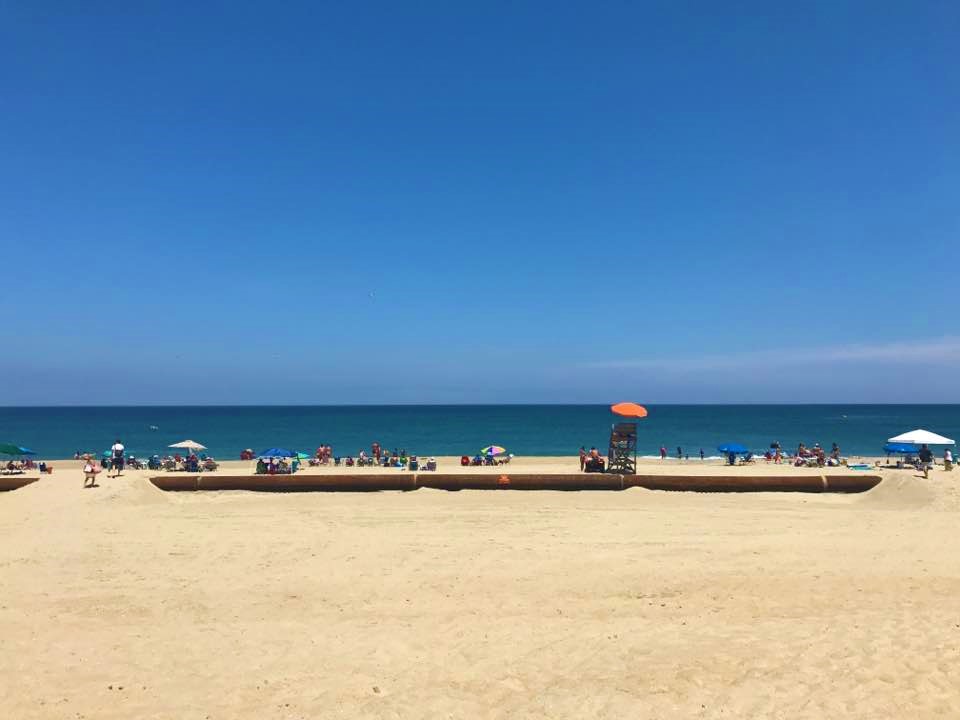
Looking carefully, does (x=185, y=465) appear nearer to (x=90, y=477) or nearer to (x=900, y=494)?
(x=90, y=477)

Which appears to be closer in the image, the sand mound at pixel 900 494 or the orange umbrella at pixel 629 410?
the sand mound at pixel 900 494

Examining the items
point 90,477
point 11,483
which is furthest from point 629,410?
point 11,483

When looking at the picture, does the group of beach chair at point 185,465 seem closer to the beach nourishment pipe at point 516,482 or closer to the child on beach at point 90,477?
the child on beach at point 90,477

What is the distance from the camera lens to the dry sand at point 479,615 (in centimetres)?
698

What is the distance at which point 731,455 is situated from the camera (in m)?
38.7

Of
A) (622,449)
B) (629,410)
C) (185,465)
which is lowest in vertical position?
(185,465)

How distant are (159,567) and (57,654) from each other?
379 centimetres


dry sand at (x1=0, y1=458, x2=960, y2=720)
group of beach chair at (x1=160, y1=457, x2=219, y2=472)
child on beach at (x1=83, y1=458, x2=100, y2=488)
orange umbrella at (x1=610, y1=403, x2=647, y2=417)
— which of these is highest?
orange umbrella at (x1=610, y1=403, x2=647, y2=417)

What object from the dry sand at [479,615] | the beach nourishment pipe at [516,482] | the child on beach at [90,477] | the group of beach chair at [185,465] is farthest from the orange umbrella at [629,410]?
the group of beach chair at [185,465]

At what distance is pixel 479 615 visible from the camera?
31.1 feet

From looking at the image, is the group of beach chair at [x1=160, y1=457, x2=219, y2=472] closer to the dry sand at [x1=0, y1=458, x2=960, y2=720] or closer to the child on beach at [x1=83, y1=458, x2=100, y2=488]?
the child on beach at [x1=83, y1=458, x2=100, y2=488]

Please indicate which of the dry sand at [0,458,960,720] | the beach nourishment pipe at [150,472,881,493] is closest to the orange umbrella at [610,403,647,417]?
the beach nourishment pipe at [150,472,881,493]

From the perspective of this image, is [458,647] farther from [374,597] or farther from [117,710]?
[117,710]

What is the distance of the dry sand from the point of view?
22.9 ft
